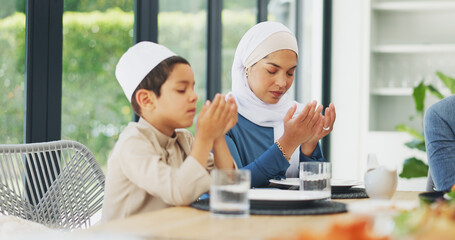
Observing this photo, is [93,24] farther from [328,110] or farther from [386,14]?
[386,14]

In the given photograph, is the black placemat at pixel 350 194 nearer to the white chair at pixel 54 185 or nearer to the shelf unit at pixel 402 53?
the white chair at pixel 54 185

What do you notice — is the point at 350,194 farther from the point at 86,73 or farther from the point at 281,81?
the point at 86,73

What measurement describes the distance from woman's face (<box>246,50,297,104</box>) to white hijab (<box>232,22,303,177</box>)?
22 millimetres

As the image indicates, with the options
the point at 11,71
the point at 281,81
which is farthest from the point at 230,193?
the point at 11,71

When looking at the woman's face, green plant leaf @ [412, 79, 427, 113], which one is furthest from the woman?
green plant leaf @ [412, 79, 427, 113]

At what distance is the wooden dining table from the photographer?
42.4 inches

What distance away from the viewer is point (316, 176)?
165 cm

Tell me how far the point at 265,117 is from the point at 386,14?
3.60 m

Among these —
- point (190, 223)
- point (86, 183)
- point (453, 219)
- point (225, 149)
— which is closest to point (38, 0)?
point (86, 183)

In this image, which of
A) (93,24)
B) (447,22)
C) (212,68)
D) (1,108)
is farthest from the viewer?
(447,22)

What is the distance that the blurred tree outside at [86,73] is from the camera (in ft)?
7.31

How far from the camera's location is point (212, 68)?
3.60m

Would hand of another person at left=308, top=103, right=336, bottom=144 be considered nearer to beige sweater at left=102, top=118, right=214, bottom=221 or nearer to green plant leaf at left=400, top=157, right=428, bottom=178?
beige sweater at left=102, top=118, right=214, bottom=221

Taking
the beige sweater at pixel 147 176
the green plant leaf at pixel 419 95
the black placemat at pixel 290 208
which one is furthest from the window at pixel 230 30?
the black placemat at pixel 290 208
